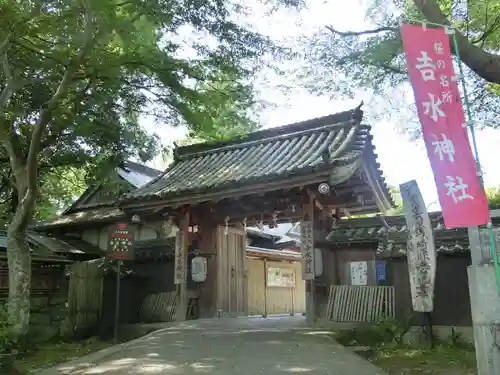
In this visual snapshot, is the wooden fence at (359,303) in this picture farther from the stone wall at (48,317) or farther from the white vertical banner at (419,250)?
the stone wall at (48,317)

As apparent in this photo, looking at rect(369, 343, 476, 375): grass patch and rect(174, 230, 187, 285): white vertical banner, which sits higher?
rect(174, 230, 187, 285): white vertical banner

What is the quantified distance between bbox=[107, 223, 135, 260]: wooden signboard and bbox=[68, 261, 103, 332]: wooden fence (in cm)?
212

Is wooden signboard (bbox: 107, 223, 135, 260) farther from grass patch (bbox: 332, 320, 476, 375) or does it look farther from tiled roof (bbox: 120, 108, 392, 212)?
grass patch (bbox: 332, 320, 476, 375)

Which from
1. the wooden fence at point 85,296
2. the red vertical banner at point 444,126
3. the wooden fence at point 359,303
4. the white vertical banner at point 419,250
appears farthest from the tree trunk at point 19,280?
the red vertical banner at point 444,126

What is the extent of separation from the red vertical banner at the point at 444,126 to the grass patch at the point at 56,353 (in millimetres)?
8928

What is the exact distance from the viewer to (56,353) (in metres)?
11.9

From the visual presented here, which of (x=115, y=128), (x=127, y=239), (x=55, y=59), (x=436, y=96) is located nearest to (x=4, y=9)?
(x=55, y=59)

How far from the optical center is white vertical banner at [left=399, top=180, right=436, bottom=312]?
29.5 feet

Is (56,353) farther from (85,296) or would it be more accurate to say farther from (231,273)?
(231,273)

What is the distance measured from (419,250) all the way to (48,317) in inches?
445

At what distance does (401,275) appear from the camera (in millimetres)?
→ 10500

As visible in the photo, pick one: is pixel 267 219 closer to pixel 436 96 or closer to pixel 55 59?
pixel 55 59

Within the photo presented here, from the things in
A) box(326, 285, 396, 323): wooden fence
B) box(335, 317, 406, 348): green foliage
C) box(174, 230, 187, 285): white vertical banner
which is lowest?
box(335, 317, 406, 348): green foliage

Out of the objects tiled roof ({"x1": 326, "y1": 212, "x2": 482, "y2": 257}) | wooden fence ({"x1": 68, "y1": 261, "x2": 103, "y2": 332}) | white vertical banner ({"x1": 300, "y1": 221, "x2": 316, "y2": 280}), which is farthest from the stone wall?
tiled roof ({"x1": 326, "y1": 212, "x2": 482, "y2": 257})
